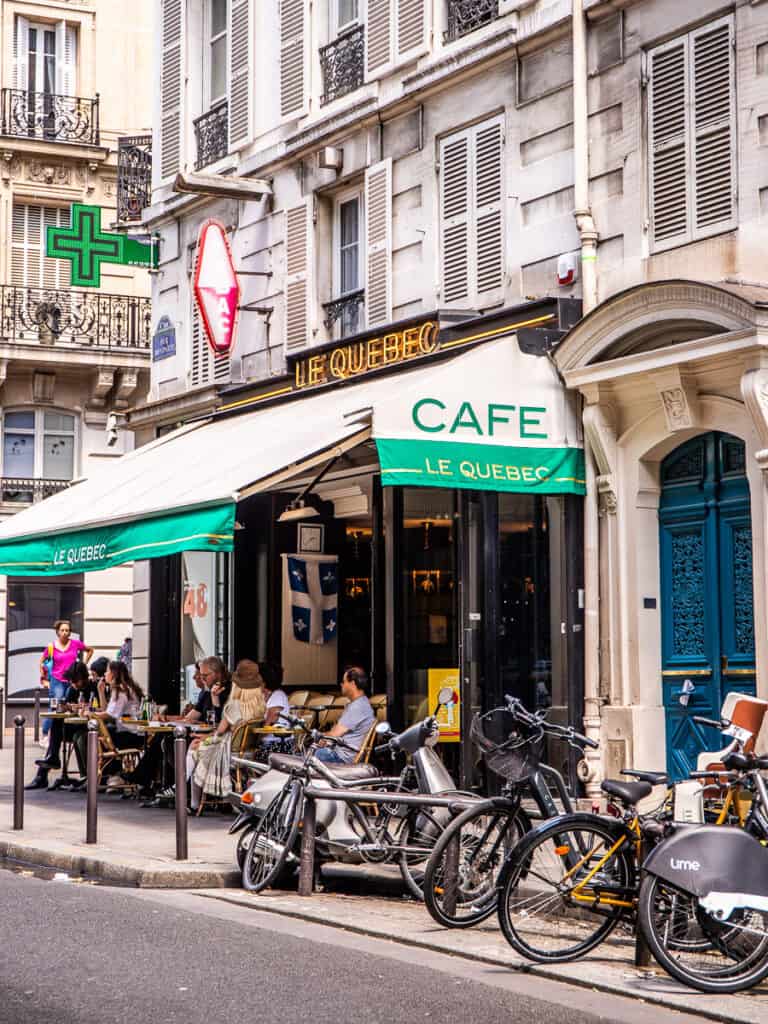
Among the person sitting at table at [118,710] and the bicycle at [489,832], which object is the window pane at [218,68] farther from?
the bicycle at [489,832]

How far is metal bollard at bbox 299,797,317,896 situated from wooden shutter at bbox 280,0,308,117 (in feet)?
29.0

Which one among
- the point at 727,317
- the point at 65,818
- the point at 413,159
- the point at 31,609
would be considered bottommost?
the point at 65,818

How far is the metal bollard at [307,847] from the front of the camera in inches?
390

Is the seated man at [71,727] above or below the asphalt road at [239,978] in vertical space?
above

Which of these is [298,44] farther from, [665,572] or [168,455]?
[665,572]

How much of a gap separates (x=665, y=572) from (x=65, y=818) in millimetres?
5359

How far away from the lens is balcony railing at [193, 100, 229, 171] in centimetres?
1830

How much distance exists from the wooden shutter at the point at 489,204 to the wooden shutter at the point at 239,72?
408 cm

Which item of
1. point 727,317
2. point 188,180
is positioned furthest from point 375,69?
point 727,317

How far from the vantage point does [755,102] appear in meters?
11.6

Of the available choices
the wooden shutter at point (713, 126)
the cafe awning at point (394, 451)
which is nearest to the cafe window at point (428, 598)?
the cafe awning at point (394, 451)

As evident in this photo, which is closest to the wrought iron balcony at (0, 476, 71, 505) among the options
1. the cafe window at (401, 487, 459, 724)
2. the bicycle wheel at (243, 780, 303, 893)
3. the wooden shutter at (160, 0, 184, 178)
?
the wooden shutter at (160, 0, 184, 178)

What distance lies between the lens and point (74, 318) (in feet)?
94.2

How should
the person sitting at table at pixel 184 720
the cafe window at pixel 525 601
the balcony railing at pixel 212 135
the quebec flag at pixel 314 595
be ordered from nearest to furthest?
the cafe window at pixel 525 601
the person sitting at table at pixel 184 720
the quebec flag at pixel 314 595
the balcony railing at pixel 212 135
